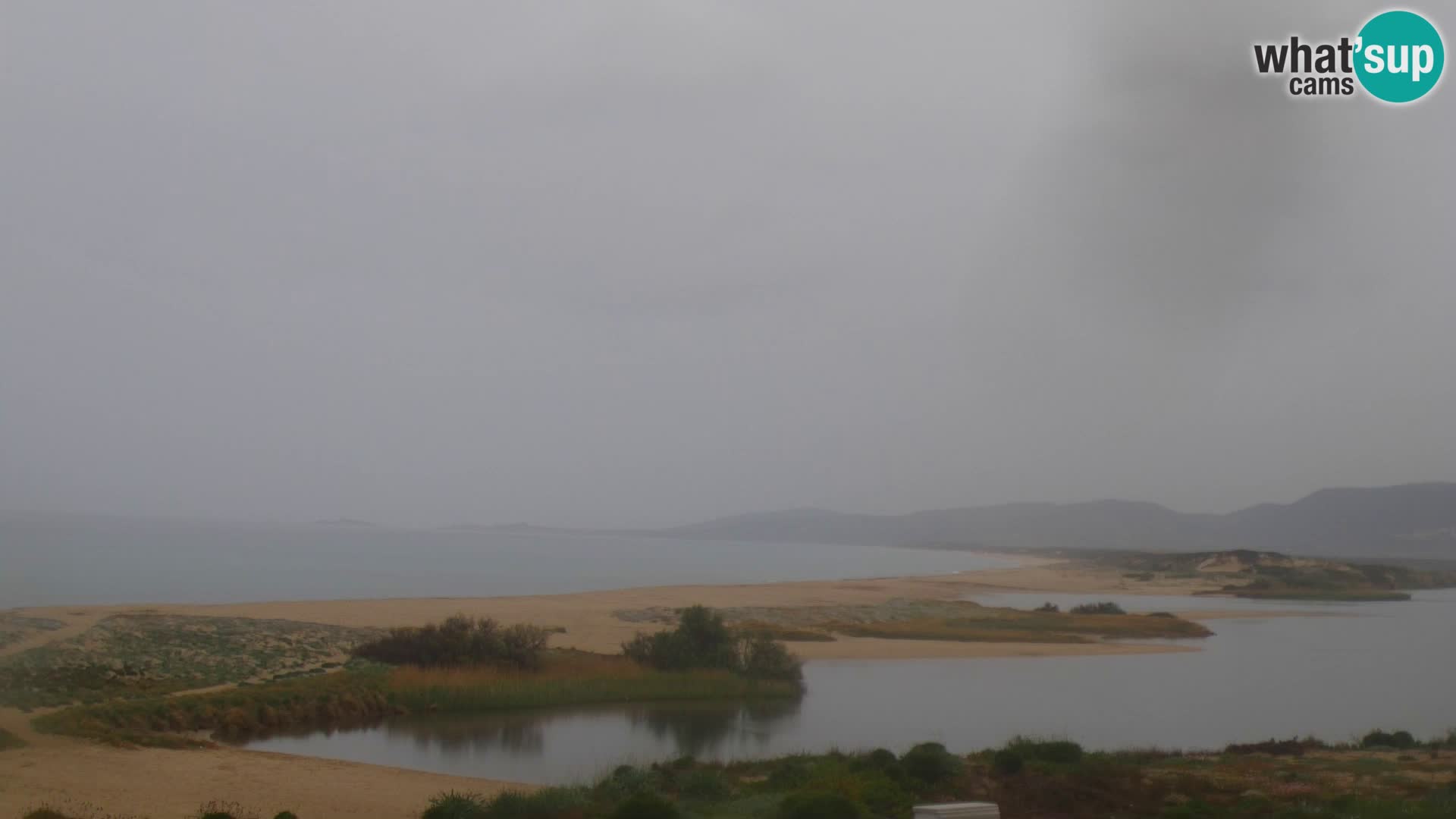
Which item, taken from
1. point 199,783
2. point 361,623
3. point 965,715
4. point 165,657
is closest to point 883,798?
point 199,783

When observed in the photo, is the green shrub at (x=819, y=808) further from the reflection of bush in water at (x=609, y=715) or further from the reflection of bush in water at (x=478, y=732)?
the reflection of bush in water at (x=478, y=732)

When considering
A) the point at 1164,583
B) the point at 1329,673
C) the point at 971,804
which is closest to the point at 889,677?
the point at 1329,673

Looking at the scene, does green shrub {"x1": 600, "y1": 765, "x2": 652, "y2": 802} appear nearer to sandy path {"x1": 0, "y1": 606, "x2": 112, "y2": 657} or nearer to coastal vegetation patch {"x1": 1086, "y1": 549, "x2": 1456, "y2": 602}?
sandy path {"x1": 0, "y1": 606, "x2": 112, "y2": 657}

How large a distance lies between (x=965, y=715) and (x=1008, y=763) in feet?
30.8

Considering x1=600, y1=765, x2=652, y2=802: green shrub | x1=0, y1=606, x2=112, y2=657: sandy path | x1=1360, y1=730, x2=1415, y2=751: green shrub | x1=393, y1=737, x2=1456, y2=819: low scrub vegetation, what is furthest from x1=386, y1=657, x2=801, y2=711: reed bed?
x1=1360, y1=730, x2=1415, y2=751: green shrub

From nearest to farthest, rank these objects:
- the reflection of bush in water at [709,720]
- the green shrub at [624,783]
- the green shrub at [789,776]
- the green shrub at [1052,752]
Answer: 1. the green shrub at [624,783]
2. the green shrub at [789,776]
3. the green shrub at [1052,752]
4. the reflection of bush in water at [709,720]

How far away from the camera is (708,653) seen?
2662 centimetres

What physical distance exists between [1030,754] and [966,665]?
→ 18.7 m

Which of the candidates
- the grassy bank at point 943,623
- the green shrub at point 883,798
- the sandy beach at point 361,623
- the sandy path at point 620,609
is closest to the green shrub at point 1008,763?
the green shrub at point 883,798

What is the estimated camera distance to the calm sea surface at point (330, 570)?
52656 millimetres

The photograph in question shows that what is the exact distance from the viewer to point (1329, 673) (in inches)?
1262

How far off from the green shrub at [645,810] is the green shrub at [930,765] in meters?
4.30

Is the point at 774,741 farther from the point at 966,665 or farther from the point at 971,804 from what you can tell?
the point at 966,665

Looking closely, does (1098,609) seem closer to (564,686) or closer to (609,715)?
(564,686)
